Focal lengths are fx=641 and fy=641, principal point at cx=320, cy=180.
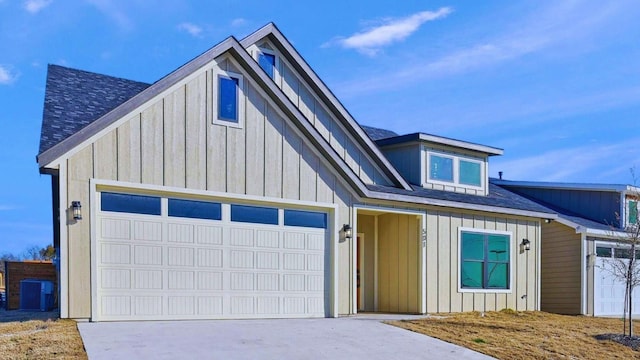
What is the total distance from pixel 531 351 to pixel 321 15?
22.4 ft

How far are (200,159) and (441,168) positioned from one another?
740 centimetres

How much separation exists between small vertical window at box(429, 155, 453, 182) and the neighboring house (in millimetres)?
3850

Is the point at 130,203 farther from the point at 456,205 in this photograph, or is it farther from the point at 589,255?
the point at 589,255

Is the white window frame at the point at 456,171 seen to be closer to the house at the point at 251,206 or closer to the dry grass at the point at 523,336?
the house at the point at 251,206

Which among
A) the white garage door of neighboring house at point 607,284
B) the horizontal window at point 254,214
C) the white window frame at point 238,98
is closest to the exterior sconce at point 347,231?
the horizontal window at point 254,214

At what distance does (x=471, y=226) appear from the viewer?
52.1 ft

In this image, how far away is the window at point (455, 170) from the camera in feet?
54.5

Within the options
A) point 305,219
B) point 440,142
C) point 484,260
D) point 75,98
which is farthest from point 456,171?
point 75,98

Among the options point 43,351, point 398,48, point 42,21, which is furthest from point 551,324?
point 42,21

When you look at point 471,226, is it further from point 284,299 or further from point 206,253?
point 206,253

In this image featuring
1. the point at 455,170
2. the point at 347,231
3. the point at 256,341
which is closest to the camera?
the point at 256,341

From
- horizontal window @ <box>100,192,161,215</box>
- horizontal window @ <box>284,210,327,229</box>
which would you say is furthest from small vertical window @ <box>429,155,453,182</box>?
horizontal window @ <box>100,192,161,215</box>

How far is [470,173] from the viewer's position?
56.9ft

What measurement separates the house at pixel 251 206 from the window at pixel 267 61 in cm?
3
